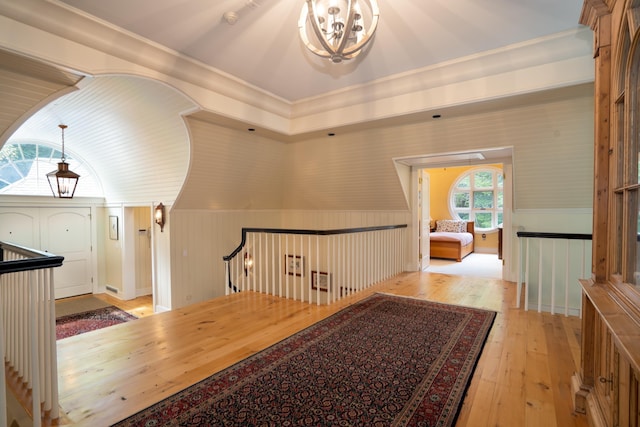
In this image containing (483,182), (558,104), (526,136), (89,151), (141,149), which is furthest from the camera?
(483,182)

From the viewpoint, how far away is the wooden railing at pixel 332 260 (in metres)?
4.12

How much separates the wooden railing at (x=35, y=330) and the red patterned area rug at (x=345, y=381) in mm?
514

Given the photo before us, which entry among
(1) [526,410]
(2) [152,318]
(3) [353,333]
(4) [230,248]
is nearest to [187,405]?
(3) [353,333]

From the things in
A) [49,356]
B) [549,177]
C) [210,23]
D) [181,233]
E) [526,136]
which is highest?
[210,23]

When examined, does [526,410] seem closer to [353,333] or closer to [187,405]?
[353,333]

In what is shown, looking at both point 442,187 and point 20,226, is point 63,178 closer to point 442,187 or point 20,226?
point 20,226

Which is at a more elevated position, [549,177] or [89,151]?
[89,151]

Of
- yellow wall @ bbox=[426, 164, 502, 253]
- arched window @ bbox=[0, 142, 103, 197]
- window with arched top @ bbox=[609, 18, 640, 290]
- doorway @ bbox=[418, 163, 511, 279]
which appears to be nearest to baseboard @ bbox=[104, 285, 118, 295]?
arched window @ bbox=[0, 142, 103, 197]

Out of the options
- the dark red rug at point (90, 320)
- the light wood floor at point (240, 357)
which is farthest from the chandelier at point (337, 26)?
the dark red rug at point (90, 320)

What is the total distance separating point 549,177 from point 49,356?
5528 millimetres

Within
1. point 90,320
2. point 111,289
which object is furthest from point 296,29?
point 111,289

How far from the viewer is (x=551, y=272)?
161 inches

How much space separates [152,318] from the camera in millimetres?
3502

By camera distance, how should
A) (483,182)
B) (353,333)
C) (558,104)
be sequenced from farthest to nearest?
(483,182) → (558,104) → (353,333)
